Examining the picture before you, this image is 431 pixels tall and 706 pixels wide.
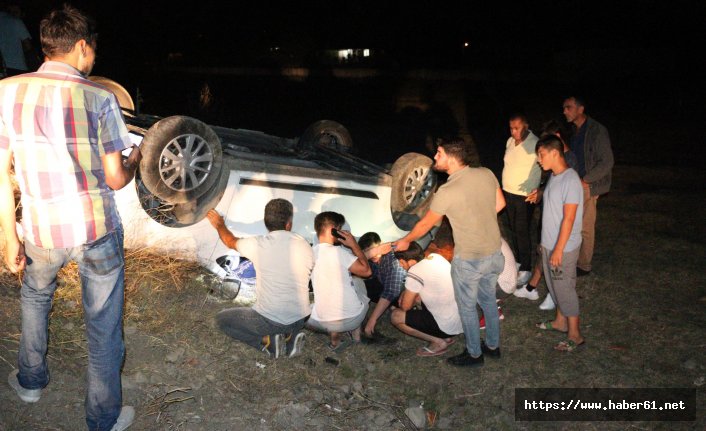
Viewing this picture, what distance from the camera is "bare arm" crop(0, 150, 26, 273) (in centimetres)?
284

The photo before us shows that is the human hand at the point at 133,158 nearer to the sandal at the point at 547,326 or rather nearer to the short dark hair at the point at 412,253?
the short dark hair at the point at 412,253

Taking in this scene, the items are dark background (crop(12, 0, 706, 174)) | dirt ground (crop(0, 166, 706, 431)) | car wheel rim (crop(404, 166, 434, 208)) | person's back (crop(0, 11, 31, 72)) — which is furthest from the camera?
dark background (crop(12, 0, 706, 174))

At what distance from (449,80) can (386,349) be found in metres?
27.3

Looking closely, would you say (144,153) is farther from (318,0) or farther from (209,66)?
(318,0)

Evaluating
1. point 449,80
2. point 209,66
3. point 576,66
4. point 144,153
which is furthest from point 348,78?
point 144,153

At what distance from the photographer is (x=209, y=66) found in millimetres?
38750

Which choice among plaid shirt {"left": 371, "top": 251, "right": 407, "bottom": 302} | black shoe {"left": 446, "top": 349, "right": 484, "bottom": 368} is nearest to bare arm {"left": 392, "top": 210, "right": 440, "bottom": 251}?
plaid shirt {"left": 371, "top": 251, "right": 407, "bottom": 302}

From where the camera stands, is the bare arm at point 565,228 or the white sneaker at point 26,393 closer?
the white sneaker at point 26,393

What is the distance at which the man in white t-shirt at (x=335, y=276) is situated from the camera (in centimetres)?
452

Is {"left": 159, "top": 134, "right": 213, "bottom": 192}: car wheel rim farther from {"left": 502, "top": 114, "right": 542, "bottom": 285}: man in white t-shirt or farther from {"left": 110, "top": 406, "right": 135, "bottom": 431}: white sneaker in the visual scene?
{"left": 502, "top": 114, "right": 542, "bottom": 285}: man in white t-shirt

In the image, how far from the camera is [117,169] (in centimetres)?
288

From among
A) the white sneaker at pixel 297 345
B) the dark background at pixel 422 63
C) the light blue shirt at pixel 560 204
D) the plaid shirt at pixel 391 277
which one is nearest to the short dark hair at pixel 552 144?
the light blue shirt at pixel 560 204

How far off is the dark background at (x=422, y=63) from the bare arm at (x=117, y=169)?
30.3 feet

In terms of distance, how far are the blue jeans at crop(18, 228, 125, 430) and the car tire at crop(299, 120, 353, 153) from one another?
165 inches
